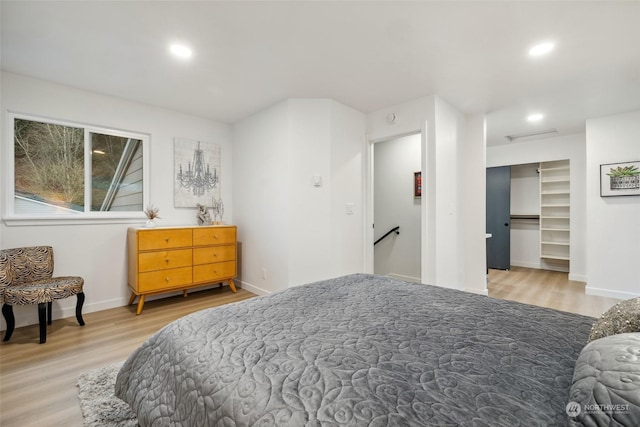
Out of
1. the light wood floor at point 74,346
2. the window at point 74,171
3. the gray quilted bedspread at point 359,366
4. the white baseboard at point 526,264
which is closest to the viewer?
the gray quilted bedspread at point 359,366

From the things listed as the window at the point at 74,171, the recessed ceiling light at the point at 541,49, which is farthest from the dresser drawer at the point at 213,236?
the recessed ceiling light at the point at 541,49

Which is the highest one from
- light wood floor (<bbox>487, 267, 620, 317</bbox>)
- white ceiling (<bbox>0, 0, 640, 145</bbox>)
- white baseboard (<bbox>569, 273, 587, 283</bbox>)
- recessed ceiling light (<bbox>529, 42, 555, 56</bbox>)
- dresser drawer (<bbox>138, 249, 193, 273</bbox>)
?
white ceiling (<bbox>0, 0, 640, 145</bbox>)

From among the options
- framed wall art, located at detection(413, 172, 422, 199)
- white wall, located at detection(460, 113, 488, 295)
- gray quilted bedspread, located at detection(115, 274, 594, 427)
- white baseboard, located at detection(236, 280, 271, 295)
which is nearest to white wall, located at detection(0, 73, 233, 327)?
white baseboard, located at detection(236, 280, 271, 295)

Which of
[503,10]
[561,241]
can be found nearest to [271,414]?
[503,10]

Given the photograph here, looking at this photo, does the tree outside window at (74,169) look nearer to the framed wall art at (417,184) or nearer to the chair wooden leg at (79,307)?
the chair wooden leg at (79,307)

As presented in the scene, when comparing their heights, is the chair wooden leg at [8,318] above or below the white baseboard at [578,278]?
above

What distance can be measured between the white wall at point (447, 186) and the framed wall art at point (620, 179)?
5.81 feet

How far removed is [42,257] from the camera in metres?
2.79

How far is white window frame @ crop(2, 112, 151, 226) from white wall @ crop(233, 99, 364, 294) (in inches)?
55.4

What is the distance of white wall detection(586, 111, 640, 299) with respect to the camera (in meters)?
3.78

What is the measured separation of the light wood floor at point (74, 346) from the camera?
1.64 m

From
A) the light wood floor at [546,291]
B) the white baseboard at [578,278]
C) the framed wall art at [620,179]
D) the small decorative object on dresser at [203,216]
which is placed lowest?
the light wood floor at [546,291]

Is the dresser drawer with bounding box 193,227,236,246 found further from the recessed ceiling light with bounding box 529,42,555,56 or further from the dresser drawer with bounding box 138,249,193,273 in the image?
the recessed ceiling light with bounding box 529,42,555,56

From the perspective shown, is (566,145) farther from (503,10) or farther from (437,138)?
(503,10)
